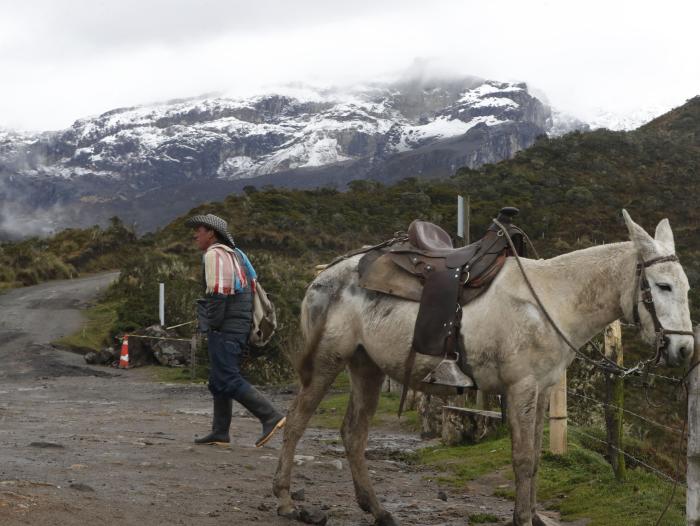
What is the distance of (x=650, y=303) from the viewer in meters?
5.21

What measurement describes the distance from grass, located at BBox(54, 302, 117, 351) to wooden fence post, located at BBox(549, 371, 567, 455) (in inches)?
596

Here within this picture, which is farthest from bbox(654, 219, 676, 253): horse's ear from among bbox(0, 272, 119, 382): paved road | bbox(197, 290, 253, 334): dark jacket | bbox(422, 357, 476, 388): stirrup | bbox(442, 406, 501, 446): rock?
bbox(0, 272, 119, 382): paved road

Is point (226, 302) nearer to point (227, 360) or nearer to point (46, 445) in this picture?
point (227, 360)

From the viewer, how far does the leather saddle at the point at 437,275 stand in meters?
5.64

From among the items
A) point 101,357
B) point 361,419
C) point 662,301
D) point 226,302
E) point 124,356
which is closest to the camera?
point 662,301

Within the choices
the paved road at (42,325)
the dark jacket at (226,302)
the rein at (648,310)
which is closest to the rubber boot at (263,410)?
the dark jacket at (226,302)

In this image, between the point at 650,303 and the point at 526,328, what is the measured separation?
2.60 feet

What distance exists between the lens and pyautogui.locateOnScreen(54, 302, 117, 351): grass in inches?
838

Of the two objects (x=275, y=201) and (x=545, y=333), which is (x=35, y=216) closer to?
(x=275, y=201)

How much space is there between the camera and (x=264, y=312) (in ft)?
26.9

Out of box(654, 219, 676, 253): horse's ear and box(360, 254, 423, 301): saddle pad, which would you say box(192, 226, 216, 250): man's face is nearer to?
box(360, 254, 423, 301): saddle pad

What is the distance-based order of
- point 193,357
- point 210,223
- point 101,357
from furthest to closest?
point 101,357 → point 193,357 → point 210,223

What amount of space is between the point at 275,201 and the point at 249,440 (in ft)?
118

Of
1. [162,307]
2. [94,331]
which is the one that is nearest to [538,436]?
[162,307]
